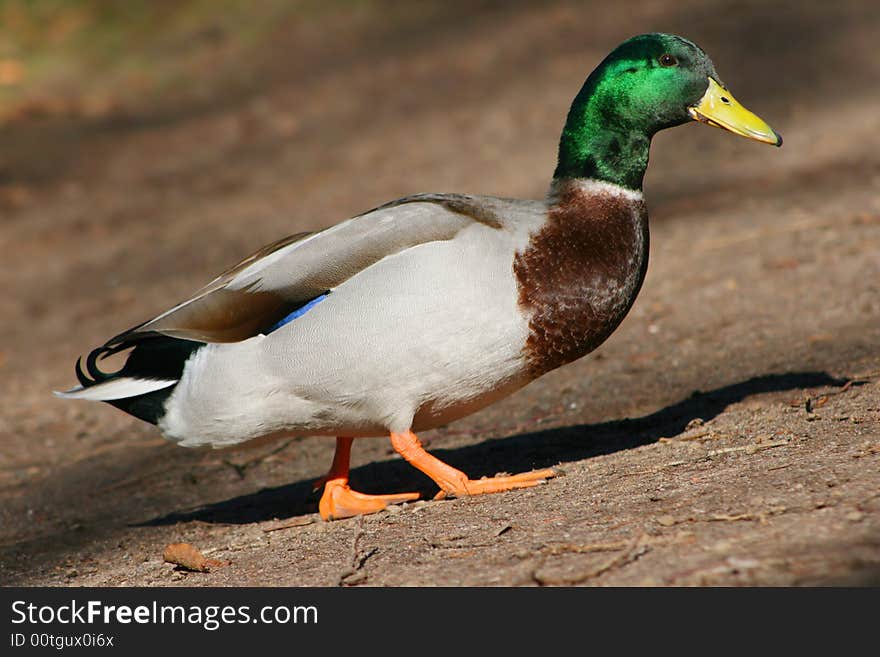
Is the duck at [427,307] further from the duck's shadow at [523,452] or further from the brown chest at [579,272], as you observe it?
the duck's shadow at [523,452]

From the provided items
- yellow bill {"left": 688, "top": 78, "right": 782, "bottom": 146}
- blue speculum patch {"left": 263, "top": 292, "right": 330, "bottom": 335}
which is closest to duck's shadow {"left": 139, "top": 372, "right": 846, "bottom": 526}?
blue speculum patch {"left": 263, "top": 292, "right": 330, "bottom": 335}

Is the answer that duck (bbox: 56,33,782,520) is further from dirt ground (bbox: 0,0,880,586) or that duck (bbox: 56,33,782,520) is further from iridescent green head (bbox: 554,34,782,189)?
dirt ground (bbox: 0,0,880,586)

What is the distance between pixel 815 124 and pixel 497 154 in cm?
226

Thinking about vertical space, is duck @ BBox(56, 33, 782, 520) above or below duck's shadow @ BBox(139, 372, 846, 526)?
above

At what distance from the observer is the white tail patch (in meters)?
3.88

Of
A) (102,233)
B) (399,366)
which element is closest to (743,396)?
(399,366)

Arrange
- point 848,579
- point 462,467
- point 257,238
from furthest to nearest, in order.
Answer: point 257,238
point 462,467
point 848,579

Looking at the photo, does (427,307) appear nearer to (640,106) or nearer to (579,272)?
(579,272)

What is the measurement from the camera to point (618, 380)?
17.1ft

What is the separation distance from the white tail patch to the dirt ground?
0.53 m

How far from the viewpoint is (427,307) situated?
3512 mm

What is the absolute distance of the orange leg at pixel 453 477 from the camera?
3.78 meters

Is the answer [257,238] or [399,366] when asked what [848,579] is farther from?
[257,238]

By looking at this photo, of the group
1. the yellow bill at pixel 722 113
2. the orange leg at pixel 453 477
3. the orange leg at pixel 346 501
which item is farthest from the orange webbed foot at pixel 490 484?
the yellow bill at pixel 722 113
